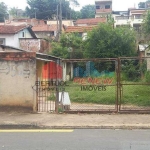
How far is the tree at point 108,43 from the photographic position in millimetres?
28406

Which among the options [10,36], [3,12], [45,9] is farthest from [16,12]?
[10,36]

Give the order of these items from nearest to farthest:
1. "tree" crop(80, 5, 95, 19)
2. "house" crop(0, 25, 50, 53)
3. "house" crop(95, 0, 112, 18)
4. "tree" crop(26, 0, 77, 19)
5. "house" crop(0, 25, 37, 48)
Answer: "house" crop(0, 25, 37, 48) → "house" crop(0, 25, 50, 53) → "tree" crop(26, 0, 77, 19) → "tree" crop(80, 5, 95, 19) → "house" crop(95, 0, 112, 18)

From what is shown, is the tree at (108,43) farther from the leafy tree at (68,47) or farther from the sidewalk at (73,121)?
the sidewalk at (73,121)

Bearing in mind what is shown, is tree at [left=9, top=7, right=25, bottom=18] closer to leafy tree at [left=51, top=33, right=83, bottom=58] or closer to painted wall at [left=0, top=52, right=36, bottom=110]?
leafy tree at [left=51, top=33, right=83, bottom=58]

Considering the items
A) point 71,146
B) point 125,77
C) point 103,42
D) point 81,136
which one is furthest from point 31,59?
point 103,42

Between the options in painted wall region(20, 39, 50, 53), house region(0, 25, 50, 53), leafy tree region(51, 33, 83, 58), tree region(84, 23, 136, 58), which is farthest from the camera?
leafy tree region(51, 33, 83, 58)

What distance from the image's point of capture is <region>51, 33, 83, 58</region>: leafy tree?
31.4 metres

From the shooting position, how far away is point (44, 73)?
22828mm

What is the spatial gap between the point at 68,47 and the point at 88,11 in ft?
146

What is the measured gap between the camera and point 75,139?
710 cm

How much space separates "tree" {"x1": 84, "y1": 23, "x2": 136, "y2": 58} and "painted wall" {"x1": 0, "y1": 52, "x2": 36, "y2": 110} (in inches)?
713

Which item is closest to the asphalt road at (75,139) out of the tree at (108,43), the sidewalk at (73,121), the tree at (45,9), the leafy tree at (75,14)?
the sidewalk at (73,121)

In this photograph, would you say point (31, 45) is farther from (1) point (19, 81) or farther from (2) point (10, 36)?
(1) point (19, 81)

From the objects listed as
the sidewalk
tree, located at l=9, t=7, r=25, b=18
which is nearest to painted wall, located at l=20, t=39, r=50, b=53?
the sidewalk
